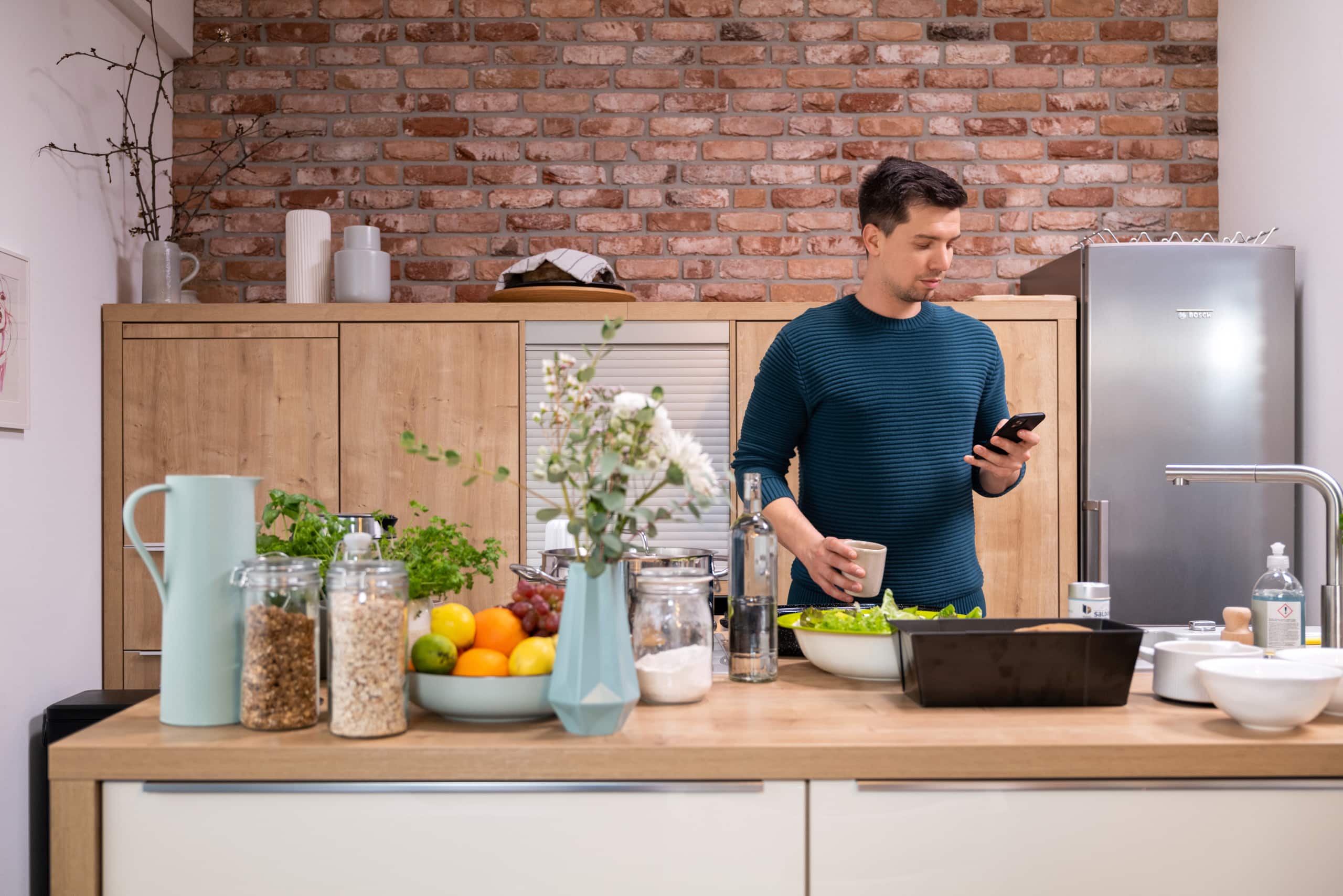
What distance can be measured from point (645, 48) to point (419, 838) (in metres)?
2.89

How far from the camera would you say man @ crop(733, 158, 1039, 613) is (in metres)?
2.00

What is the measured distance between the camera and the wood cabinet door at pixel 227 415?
2.88 meters

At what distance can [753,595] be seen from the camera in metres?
1.34

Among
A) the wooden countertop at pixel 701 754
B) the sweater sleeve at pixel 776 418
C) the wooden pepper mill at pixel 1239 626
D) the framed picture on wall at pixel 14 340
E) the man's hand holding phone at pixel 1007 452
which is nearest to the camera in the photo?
the wooden countertop at pixel 701 754

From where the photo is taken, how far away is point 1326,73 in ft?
8.99

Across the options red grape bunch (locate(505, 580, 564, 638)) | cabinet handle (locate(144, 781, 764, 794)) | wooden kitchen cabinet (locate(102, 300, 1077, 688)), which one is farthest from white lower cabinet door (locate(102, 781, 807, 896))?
wooden kitchen cabinet (locate(102, 300, 1077, 688))

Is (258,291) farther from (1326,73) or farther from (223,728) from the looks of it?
(1326,73)

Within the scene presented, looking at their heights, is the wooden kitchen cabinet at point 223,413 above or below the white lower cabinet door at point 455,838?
above

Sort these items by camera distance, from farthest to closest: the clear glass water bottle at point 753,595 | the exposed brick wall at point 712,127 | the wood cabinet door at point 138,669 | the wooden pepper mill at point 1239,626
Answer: the exposed brick wall at point 712,127 < the wood cabinet door at point 138,669 < the wooden pepper mill at point 1239,626 < the clear glass water bottle at point 753,595

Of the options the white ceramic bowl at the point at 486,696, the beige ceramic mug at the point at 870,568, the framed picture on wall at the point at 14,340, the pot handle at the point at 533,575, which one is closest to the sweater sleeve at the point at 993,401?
the beige ceramic mug at the point at 870,568

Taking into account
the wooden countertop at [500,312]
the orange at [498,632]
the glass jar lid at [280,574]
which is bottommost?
the orange at [498,632]

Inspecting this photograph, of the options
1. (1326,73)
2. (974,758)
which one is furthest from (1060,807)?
(1326,73)

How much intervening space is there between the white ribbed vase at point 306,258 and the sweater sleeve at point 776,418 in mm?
1583

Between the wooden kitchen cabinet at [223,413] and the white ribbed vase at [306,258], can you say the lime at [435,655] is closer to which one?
the wooden kitchen cabinet at [223,413]
